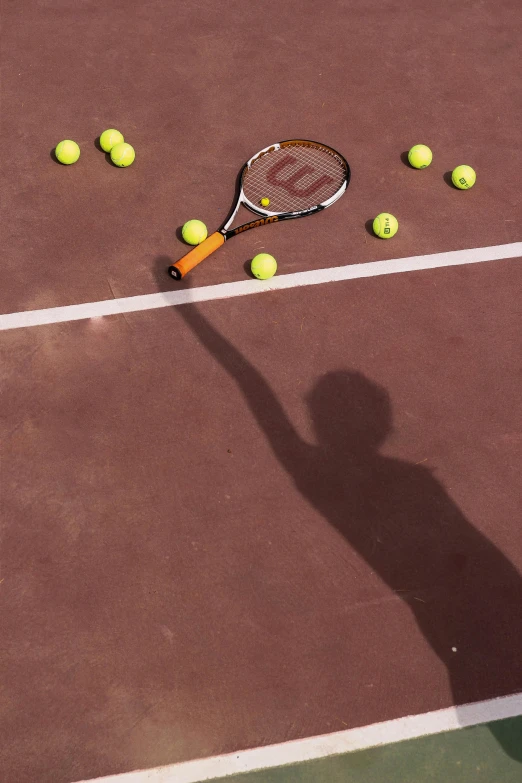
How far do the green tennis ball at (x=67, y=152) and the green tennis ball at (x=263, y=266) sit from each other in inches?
92.8

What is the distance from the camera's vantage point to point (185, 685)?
17.0 ft

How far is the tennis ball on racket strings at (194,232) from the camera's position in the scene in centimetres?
716

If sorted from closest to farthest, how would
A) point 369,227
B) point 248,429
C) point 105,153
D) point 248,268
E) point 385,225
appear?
point 248,429
point 248,268
point 385,225
point 369,227
point 105,153

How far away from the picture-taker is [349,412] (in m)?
6.39

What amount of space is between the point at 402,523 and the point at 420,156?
411 cm

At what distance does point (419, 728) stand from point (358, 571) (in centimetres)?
112

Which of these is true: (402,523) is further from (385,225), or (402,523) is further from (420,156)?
(420,156)

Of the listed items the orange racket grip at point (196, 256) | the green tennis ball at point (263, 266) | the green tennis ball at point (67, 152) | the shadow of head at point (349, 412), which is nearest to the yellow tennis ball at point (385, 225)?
the green tennis ball at point (263, 266)

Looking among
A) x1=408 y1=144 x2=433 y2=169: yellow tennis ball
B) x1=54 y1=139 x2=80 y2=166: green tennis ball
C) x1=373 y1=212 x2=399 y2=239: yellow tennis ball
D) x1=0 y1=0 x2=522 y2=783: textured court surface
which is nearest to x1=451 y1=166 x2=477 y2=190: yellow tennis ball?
x1=0 y1=0 x2=522 y2=783: textured court surface

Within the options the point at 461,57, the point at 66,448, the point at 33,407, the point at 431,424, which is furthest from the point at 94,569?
the point at 461,57

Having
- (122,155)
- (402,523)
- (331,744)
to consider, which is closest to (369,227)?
(122,155)

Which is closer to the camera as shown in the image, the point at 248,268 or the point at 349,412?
the point at 349,412

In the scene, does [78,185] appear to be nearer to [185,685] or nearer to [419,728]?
[185,685]

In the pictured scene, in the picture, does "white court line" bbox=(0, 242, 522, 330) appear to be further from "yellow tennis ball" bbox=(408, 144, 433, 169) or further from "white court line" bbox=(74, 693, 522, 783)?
"white court line" bbox=(74, 693, 522, 783)
